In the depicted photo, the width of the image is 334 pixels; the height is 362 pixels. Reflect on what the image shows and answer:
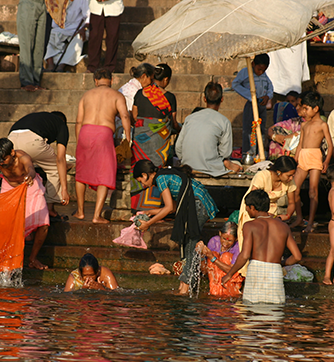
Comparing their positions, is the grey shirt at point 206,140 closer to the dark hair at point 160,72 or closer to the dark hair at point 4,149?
the dark hair at point 160,72

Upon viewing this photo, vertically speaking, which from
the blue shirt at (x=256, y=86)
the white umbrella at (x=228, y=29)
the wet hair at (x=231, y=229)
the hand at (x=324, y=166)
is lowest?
the wet hair at (x=231, y=229)

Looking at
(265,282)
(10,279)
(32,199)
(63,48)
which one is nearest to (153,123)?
(32,199)

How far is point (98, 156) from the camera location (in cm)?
828

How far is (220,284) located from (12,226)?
8.24ft

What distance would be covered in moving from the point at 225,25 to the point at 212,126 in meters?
1.38

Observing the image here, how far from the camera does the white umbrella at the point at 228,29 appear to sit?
26.2 ft

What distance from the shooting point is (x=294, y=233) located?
7832 mm

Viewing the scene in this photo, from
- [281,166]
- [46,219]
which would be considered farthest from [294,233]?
[46,219]

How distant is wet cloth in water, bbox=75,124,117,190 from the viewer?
8266mm

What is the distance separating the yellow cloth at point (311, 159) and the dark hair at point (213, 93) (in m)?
1.42

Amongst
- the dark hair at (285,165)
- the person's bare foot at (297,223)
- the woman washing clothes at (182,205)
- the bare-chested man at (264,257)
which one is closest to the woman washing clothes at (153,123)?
the woman washing clothes at (182,205)

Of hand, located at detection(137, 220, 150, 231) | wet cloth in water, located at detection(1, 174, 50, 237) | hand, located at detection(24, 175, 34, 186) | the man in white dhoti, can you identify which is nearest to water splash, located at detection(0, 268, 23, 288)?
wet cloth in water, located at detection(1, 174, 50, 237)

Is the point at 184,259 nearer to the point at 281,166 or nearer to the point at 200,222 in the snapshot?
the point at 200,222

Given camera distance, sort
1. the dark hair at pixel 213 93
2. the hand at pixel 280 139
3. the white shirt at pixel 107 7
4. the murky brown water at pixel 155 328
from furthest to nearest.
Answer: the white shirt at pixel 107 7 < the hand at pixel 280 139 < the dark hair at pixel 213 93 < the murky brown water at pixel 155 328
